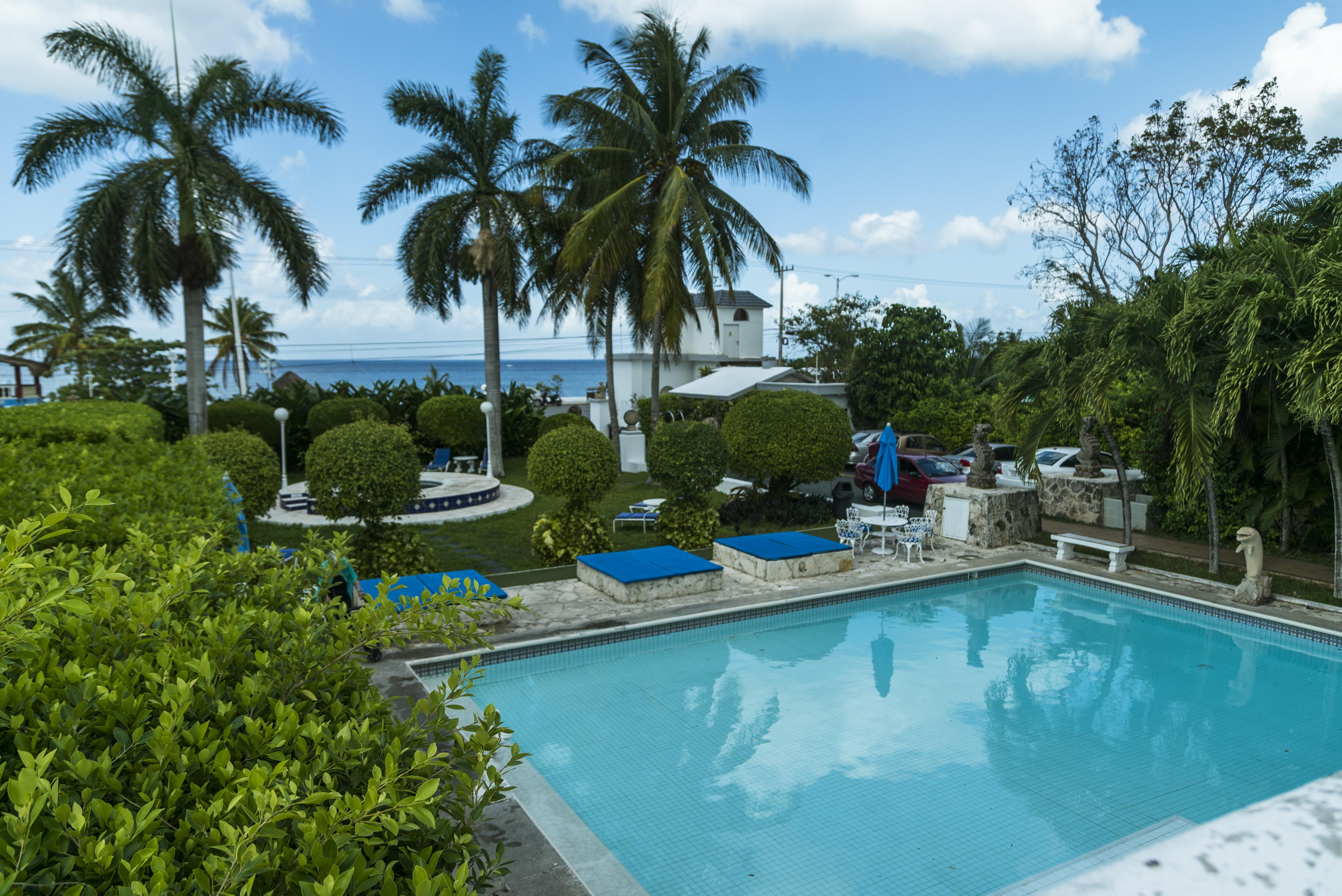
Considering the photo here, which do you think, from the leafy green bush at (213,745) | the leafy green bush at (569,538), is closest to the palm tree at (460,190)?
the leafy green bush at (569,538)

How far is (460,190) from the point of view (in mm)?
20375

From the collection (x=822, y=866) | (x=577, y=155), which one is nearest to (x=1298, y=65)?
(x=577, y=155)

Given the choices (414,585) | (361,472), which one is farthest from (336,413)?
(414,585)

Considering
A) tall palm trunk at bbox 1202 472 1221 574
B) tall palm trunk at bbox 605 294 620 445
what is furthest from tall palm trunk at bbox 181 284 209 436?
tall palm trunk at bbox 1202 472 1221 574

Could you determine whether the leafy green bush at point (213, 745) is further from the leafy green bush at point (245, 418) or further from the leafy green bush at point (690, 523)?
the leafy green bush at point (245, 418)

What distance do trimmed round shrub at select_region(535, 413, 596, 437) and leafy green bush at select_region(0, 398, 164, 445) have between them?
12.9 meters

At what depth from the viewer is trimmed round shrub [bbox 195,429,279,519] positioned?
11.2 meters

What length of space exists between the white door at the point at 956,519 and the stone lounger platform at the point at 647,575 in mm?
5847

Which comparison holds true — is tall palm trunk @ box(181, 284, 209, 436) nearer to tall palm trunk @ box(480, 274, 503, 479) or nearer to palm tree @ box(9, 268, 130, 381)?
tall palm trunk @ box(480, 274, 503, 479)

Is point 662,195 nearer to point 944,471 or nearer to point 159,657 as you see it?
point 944,471

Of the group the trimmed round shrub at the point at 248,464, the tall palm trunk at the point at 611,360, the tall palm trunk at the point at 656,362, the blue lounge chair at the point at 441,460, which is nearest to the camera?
the trimmed round shrub at the point at 248,464

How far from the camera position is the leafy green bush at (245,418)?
21.9 m

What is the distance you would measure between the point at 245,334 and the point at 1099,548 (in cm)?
5120

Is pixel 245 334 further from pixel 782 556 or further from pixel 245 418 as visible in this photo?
pixel 782 556
